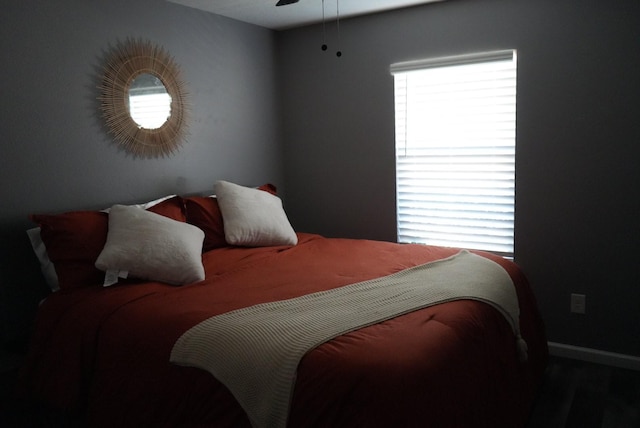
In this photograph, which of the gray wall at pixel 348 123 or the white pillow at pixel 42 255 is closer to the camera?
the white pillow at pixel 42 255

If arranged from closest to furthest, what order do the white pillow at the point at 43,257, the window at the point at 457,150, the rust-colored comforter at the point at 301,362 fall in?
the rust-colored comforter at the point at 301,362, the white pillow at the point at 43,257, the window at the point at 457,150

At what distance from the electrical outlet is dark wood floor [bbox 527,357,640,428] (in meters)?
0.30

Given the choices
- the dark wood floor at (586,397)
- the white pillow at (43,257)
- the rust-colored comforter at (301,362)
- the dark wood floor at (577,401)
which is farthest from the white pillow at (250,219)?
the dark wood floor at (586,397)

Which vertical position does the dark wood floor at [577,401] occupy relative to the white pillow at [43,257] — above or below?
below

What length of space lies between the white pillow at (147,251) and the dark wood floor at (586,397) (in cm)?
180

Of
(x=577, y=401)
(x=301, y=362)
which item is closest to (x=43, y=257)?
(x=301, y=362)

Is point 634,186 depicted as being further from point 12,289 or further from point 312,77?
point 12,289

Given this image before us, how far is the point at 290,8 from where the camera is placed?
3.50 metres

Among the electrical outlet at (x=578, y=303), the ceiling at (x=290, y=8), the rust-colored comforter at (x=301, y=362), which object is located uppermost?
the ceiling at (x=290, y=8)

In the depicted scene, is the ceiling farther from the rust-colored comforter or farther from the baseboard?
the baseboard

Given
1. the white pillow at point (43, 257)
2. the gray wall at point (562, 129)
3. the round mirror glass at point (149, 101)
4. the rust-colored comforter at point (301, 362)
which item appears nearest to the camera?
the rust-colored comforter at point (301, 362)

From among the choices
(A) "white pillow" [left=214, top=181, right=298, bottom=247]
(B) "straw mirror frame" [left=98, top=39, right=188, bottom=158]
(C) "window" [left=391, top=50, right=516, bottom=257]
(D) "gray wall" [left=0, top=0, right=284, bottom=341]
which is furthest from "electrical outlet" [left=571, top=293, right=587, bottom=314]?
(B) "straw mirror frame" [left=98, top=39, right=188, bottom=158]

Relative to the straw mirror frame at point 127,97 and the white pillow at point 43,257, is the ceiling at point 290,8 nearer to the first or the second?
the straw mirror frame at point 127,97

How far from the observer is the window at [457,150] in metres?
3.34
